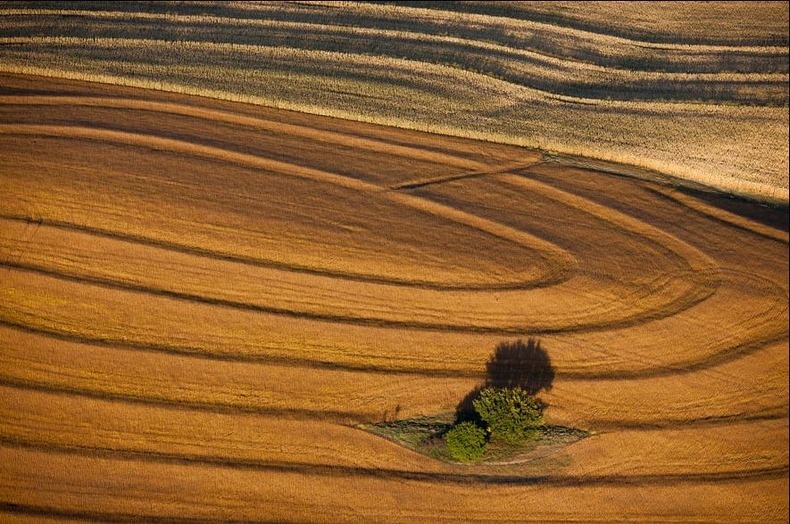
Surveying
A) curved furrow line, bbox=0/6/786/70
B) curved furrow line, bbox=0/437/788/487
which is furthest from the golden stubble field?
curved furrow line, bbox=0/6/786/70

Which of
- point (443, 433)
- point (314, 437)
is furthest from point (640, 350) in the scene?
point (314, 437)

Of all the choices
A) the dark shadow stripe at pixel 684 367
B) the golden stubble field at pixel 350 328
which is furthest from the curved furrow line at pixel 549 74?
the dark shadow stripe at pixel 684 367

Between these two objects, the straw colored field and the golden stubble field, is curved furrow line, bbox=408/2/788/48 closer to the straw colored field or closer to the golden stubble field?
the straw colored field

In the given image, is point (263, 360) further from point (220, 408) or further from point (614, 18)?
point (614, 18)

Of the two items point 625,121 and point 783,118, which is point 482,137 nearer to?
point 625,121

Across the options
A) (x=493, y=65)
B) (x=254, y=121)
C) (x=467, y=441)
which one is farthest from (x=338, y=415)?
(x=493, y=65)

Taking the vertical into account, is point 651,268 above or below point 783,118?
below

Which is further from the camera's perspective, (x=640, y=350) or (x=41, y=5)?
(x=41, y=5)
